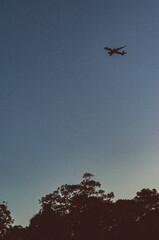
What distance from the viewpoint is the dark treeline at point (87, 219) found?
165ft

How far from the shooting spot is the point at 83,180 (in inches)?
2269

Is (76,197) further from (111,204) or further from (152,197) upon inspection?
(152,197)

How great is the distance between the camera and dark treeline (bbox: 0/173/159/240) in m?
50.3

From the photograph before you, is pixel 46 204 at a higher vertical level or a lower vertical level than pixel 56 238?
higher

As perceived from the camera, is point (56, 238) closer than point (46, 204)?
Yes

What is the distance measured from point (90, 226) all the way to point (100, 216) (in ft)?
10.4

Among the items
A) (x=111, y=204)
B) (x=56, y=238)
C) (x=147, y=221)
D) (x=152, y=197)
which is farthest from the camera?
(x=152, y=197)

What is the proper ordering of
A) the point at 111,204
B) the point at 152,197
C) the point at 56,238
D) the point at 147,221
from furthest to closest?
the point at 152,197, the point at 111,204, the point at 147,221, the point at 56,238

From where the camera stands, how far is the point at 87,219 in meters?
52.2

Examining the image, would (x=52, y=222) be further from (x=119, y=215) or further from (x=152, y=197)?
(x=152, y=197)

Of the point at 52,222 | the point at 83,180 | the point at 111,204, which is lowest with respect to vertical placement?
the point at 52,222

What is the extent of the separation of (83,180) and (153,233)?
18.9 meters

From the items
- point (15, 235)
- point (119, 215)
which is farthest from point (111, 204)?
point (15, 235)

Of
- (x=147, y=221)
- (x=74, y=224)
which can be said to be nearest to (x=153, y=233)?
(x=147, y=221)
